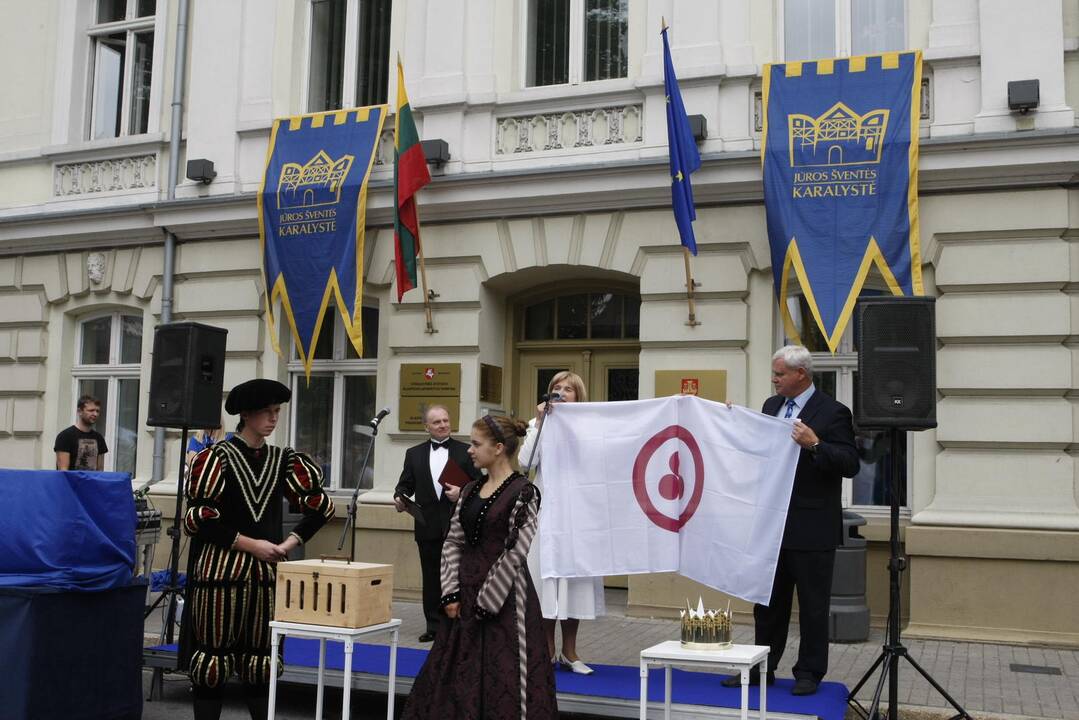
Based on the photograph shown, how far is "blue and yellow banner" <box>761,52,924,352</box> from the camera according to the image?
10.2 metres

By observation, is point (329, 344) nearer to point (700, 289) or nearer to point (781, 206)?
point (700, 289)

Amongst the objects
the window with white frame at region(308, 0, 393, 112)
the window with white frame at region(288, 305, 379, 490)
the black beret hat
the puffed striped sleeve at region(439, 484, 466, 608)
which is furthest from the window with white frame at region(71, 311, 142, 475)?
the puffed striped sleeve at region(439, 484, 466, 608)

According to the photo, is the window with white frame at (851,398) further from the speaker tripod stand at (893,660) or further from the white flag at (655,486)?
the speaker tripod stand at (893,660)

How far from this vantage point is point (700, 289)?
36.3 feet

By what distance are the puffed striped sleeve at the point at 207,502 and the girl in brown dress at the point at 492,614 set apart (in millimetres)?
1170

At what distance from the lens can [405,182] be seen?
11.4m

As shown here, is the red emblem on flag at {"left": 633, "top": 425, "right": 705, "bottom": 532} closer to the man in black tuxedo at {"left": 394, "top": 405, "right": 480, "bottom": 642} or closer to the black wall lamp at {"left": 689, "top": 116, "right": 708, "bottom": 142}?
the man in black tuxedo at {"left": 394, "top": 405, "right": 480, "bottom": 642}

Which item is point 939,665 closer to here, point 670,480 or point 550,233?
point 670,480

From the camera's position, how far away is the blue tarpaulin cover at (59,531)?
6.36 meters

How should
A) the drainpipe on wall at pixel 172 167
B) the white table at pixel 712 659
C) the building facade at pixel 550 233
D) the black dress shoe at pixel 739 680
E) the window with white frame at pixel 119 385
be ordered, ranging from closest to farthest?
1. the white table at pixel 712 659
2. the black dress shoe at pixel 739 680
3. the building facade at pixel 550 233
4. the drainpipe on wall at pixel 172 167
5. the window with white frame at pixel 119 385

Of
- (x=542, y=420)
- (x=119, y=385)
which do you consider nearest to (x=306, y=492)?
(x=542, y=420)

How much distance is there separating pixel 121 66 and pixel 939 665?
12.3 meters

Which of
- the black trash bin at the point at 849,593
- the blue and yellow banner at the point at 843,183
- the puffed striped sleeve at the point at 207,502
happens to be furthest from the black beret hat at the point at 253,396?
the blue and yellow banner at the point at 843,183

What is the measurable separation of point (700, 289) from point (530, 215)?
2011 millimetres
